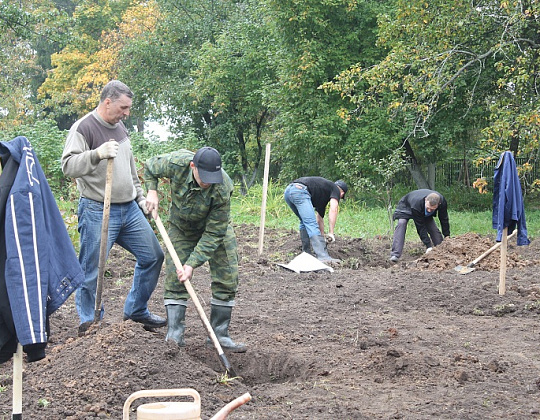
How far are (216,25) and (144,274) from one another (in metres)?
21.8

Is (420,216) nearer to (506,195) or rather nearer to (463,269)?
(463,269)

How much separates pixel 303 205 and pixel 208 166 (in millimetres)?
6207

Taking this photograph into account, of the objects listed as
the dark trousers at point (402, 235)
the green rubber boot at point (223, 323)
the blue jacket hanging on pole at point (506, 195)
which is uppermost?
the blue jacket hanging on pole at point (506, 195)

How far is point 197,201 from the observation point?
5473 millimetres

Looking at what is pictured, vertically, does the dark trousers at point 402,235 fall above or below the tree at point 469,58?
below

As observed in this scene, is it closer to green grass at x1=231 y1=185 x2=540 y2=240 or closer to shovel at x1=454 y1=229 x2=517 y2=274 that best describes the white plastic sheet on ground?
shovel at x1=454 y1=229 x2=517 y2=274

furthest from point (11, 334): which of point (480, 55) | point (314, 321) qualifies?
point (480, 55)

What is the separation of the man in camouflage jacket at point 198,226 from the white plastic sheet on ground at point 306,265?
4317mm

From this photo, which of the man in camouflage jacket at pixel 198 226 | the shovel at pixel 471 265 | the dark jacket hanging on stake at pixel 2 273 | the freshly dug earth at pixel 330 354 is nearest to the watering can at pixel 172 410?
the dark jacket hanging on stake at pixel 2 273

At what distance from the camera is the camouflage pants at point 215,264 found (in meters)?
5.79

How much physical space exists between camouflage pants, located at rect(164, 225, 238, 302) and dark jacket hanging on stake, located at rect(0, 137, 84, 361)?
2.10 m

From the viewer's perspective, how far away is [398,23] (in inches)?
601

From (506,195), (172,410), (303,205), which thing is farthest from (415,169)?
(172,410)

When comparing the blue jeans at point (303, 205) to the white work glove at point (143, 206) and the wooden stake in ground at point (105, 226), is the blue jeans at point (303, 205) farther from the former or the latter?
the wooden stake in ground at point (105, 226)
